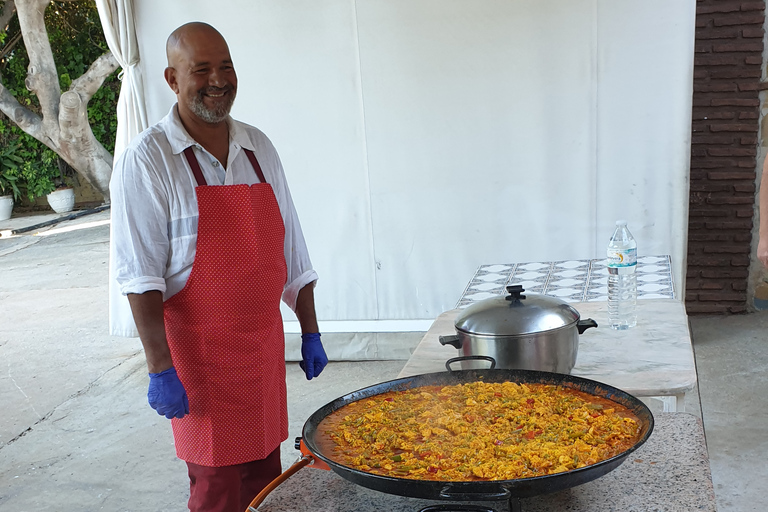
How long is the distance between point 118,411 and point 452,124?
8.98 feet

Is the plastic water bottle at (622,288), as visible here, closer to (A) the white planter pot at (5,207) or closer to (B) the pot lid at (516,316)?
(B) the pot lid at (516,316)

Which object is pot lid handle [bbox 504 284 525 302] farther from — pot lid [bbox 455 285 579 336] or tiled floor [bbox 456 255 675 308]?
tiled floor [bbox 456 255 675 308]

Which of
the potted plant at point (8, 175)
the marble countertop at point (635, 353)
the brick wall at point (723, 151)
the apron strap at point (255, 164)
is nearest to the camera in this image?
the marble countertop at point (635, 353)

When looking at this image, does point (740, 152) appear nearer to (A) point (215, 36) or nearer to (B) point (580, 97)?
(B) point (580, 97)

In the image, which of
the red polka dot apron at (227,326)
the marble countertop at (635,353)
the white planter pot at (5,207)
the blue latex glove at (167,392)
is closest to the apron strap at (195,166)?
the red polka dot apron at (227,326)

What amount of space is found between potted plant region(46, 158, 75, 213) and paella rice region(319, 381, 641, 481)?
44.4ft

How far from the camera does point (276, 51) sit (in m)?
4.60

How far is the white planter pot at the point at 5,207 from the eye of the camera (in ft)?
43.8

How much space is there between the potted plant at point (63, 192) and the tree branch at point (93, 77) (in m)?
2.81

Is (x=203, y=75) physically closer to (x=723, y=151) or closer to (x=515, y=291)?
(x=515, y=291)

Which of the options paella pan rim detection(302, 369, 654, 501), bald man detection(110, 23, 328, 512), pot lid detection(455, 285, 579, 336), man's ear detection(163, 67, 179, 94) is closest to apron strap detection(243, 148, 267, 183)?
bald man detection(110, 23, 328, 512)

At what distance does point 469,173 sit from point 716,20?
2.14 metres

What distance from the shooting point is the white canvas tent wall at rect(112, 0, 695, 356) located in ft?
13.7

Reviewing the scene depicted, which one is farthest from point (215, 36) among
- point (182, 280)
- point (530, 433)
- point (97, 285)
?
point (97, 285)
